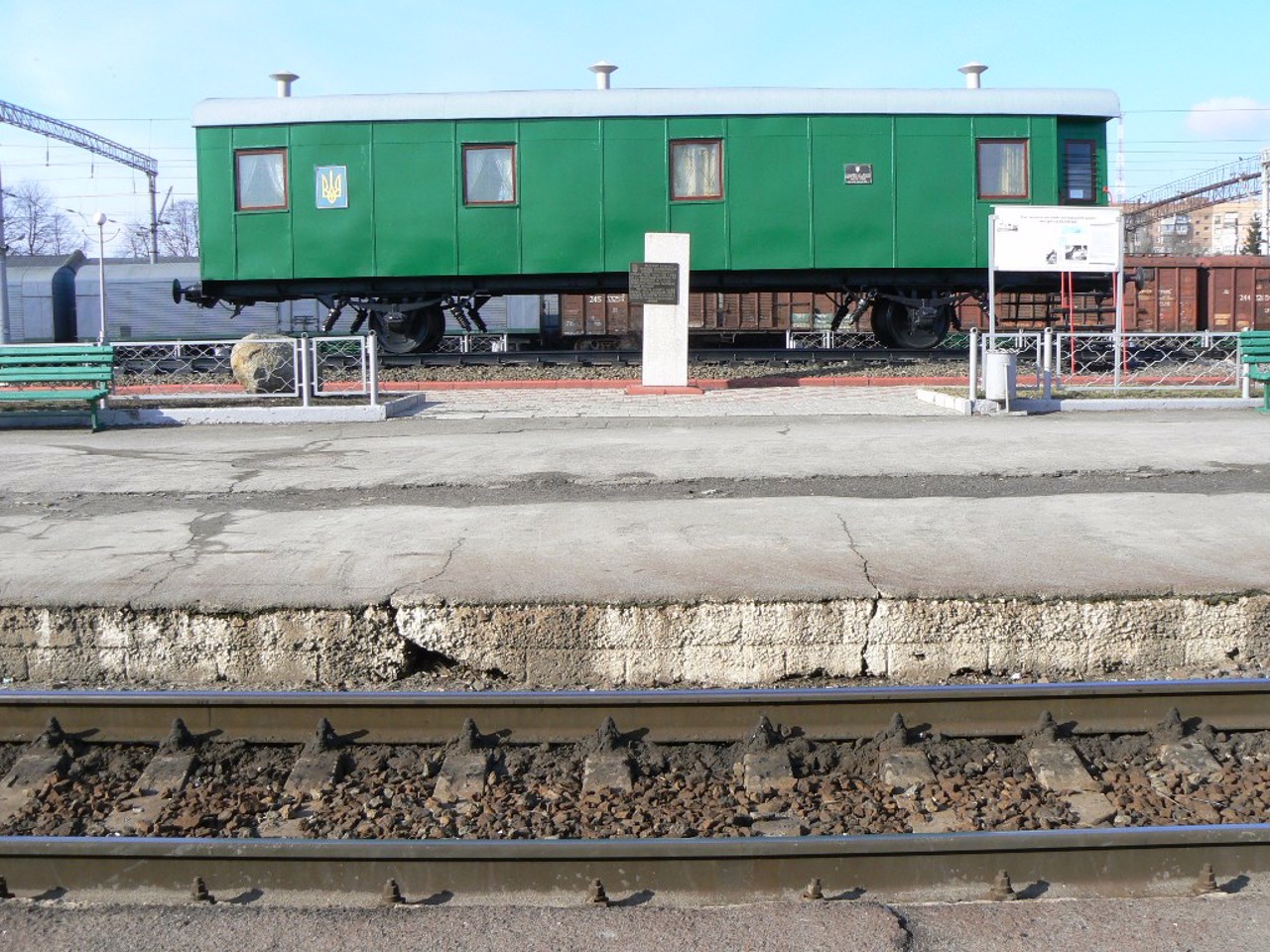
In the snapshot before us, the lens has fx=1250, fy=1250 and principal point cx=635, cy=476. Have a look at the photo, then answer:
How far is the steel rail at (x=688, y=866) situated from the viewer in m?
3.54

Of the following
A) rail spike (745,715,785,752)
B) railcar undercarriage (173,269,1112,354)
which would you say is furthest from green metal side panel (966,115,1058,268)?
rail spike (745,715,785,752)

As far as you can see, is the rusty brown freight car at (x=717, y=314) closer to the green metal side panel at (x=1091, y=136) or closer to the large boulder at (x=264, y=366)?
the green metal side panel at (x=1091, y=136)

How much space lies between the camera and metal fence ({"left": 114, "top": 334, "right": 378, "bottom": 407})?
14.1 metres

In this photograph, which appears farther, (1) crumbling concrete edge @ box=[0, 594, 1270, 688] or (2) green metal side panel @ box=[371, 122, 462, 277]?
(2) green metal side panel @ box=[371, 122, 462, 277]

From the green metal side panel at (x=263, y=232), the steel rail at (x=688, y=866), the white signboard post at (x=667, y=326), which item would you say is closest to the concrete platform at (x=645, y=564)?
the steel rail at (x=688, y=866)

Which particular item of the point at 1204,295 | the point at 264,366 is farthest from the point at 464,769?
the point at 1204,295

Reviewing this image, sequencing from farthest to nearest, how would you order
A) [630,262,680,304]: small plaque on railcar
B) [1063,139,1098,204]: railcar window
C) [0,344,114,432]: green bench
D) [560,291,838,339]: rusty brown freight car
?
[560,291,838,339]: rusty brown freight car → [1063,139,1098,204]: railcar window → [630,262,680,304]: small plaque on railcar → [0,344,114,432]: green bench

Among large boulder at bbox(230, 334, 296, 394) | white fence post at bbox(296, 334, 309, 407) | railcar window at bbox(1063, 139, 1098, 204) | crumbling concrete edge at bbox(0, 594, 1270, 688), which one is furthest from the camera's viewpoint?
railcar window at bbox(1063, 139, 1098, 204)

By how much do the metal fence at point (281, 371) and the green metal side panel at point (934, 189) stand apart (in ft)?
26.2

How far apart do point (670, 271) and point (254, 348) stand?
5.26 metres

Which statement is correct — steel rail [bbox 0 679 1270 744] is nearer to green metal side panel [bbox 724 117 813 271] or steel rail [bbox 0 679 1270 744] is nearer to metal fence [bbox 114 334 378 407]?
metal fence [bbox 114 334 378 407]

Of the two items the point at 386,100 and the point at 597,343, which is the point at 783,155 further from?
the point at 597,343

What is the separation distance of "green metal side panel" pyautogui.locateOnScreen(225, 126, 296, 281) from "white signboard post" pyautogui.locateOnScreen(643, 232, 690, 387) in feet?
18.8

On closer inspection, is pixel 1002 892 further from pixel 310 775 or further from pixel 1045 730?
pixel 310 775
